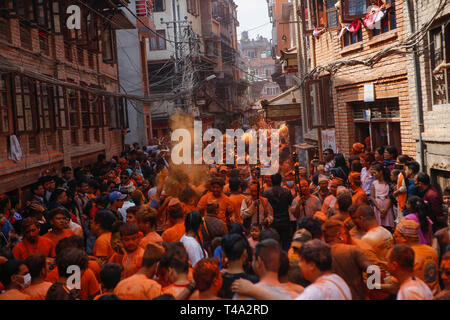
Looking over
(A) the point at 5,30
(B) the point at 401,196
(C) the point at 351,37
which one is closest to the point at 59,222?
(B) the point at 401,196

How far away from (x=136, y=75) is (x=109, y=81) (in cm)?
804

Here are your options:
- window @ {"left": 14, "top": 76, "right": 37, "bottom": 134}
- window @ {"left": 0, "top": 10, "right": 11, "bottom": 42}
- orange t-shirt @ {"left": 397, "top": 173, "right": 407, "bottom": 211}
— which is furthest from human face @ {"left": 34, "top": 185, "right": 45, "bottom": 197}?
orange t-shirt @ {"left": 397, "top": 173, "right": 407, "bottom": 211}

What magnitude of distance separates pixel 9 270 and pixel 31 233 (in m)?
1.46

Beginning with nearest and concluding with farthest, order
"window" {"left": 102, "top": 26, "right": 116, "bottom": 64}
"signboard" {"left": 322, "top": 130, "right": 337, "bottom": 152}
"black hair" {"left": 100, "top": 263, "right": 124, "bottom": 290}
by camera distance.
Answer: "black hair" {"left": 100, "top": 263, "right": 124, "bottom": 290} < "signboard" {"left": 322, "top": 130, "right": 337, "bottom": 152} < "window" {"left": 102, "top": 26, "right": 116, "bottom": 64}

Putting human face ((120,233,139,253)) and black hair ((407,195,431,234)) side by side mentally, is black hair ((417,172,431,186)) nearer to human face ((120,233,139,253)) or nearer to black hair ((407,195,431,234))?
black hair ((407,195,431,234))

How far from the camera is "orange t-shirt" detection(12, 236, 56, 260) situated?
6195mm

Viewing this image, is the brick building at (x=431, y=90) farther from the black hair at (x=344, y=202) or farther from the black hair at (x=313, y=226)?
the black hair at (x=313, y=226)

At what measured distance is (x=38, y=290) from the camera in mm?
4762

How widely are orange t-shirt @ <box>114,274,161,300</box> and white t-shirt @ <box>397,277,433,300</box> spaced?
199cm

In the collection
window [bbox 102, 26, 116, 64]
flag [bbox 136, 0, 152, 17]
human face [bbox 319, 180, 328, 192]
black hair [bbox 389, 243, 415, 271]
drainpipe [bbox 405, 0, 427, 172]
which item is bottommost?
black hair [bbox 389, 243, 415, 271]

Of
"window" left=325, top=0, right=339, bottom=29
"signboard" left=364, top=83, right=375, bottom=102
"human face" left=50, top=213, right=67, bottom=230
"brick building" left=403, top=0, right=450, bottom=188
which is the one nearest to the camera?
"human face" left=50, top=213, right=67, bottom=230

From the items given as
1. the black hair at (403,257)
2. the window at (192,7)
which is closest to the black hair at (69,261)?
the black hair at (403,257)

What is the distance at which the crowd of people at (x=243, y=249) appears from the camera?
4.13 meters

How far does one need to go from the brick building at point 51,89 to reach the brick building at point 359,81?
6.75m
